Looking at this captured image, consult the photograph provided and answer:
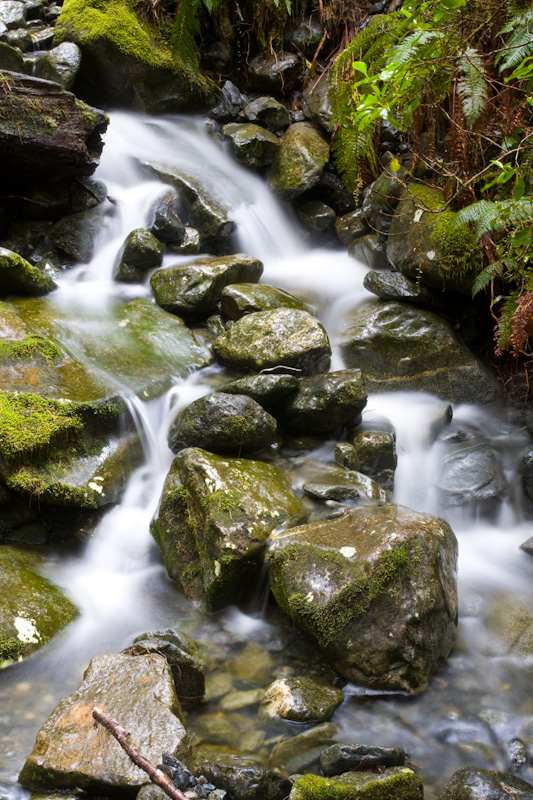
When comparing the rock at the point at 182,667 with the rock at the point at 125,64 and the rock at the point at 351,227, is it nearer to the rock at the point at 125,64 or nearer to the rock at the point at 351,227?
the rock at the point at 351,227

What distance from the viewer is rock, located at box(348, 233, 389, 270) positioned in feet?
20.8

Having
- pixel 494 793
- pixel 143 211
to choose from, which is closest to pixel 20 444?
pixel 494 793

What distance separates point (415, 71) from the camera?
324cm

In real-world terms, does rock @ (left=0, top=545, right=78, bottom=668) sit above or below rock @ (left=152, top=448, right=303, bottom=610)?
below

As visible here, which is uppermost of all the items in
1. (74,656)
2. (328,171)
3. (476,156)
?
(476,156)

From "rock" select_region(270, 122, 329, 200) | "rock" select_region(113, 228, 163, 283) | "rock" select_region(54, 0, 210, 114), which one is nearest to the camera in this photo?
"rock" select_region(113, 228, 163, 283)

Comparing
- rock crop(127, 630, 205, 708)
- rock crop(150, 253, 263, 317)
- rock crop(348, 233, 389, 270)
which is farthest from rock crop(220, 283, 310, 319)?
rock crop(127, 630, 205, 708)

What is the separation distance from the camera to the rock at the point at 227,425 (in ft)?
13.0

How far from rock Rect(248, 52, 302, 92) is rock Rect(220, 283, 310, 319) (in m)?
4.52

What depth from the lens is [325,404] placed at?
428 cm

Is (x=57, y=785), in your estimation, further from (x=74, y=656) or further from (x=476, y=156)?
(x=476, y=156)

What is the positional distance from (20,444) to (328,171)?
5558 mm

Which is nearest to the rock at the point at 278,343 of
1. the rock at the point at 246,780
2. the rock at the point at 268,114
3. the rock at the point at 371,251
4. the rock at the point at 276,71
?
the rock at the point at 371,251

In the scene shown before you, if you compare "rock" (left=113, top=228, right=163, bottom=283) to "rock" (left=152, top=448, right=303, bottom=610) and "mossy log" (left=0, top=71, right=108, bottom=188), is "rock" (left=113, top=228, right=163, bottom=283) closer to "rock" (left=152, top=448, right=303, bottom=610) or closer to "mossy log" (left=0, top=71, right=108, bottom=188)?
"mossy log" (left=0, top=71, right=108, bottom=188)
